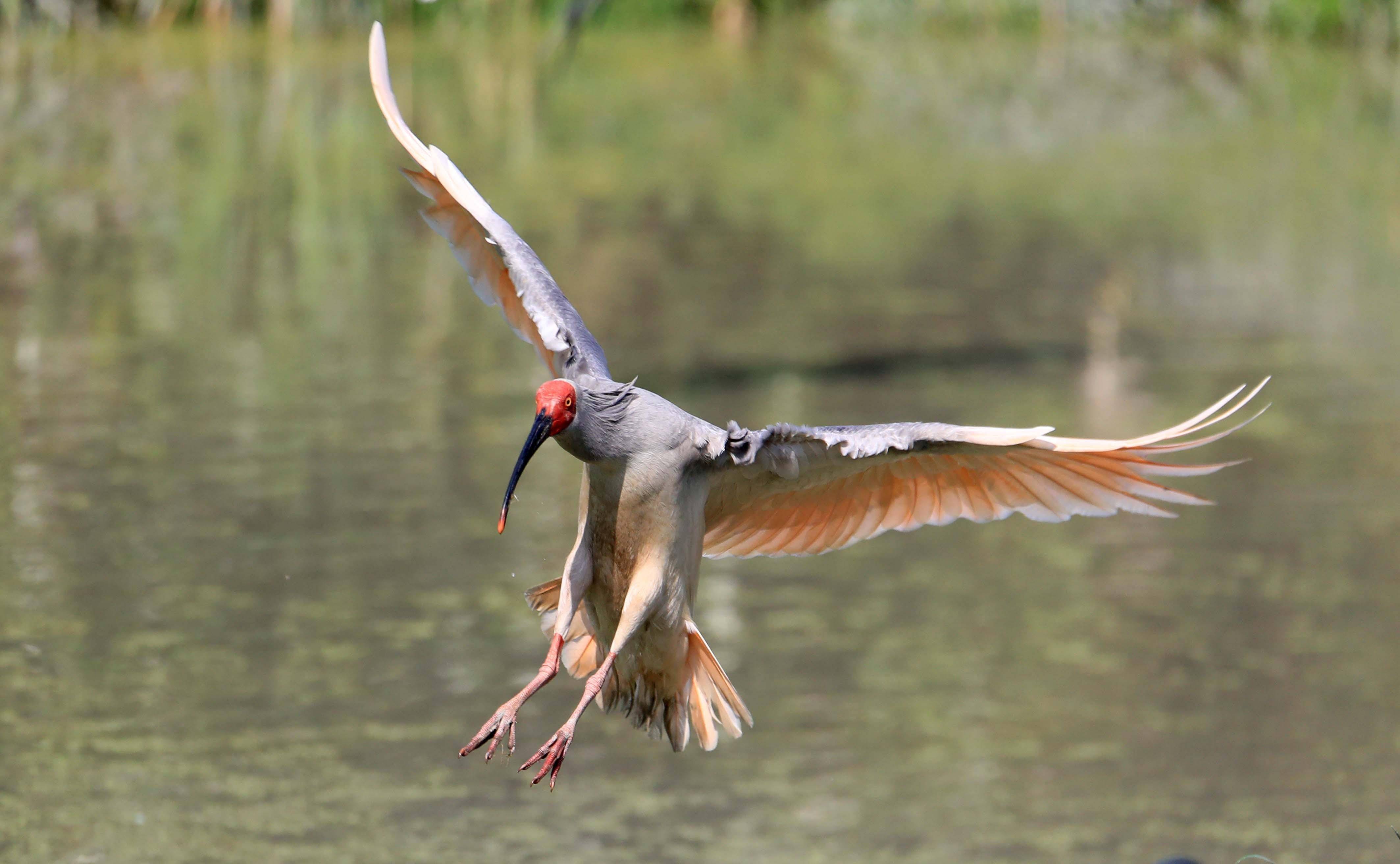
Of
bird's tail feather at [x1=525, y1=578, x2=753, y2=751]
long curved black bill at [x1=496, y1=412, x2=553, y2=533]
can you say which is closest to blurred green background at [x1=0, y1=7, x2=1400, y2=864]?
bird's tail feather at [x1=525, y1=578, x2=753, y2=751]

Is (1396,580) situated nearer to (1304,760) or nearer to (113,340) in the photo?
(1304,760)

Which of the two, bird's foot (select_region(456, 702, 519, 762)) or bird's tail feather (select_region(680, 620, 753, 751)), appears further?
bird's tail feather (select_region(680, 620, 753, 751))

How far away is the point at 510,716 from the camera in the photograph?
4738 mm

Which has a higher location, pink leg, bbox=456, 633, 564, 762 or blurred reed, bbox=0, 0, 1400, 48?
blurred reed, bbox=0, 0, 1400, 48

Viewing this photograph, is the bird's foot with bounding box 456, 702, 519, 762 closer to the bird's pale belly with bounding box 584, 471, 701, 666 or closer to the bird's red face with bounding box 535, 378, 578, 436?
the bird's pale belly with bounding box 584, 471, 701, 666

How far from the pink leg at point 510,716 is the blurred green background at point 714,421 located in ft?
6.65

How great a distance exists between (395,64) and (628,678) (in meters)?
22.0

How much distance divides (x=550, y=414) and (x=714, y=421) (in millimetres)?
6837

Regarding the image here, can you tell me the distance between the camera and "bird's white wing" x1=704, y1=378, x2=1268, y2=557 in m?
4.96

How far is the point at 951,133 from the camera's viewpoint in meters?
22.9

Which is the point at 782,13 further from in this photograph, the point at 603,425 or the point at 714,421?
the point at 603,425

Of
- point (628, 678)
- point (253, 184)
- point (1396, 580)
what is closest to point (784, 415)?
point (1396, 580)

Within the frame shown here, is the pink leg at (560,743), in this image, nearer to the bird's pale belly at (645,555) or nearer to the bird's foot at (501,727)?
the bird's foot at (501,727)

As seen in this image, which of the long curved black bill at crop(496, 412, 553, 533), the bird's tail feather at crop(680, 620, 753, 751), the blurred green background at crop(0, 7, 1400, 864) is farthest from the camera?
the blurred green background at crop(0, 7, 1400, 864)
